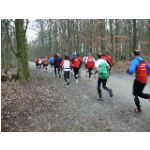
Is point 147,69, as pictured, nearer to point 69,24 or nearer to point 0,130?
point 0,130

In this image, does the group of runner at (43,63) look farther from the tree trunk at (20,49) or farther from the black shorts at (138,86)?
the black shorts at (138,86)

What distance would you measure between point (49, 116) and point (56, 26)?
43.1 metres

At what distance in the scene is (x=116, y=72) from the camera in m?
28.0

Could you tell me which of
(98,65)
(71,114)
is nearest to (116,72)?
(98,65)

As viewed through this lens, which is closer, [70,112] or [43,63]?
[70,112]

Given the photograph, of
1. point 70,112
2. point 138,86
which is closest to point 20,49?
point 70,112

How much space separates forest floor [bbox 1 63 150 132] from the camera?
360 inches

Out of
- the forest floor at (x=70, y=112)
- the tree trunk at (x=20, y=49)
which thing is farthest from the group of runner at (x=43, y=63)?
the forest floor at (x=70, y=112)

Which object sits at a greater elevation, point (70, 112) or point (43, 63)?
point (43, 63)

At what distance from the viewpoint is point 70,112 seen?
11.0m

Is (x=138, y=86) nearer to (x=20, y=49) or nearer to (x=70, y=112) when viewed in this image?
(x=70, y=112)

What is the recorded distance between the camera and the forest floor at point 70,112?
914 centimetres

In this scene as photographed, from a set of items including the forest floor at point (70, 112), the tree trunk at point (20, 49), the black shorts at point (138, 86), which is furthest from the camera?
the tree trunk at point (20, 49)

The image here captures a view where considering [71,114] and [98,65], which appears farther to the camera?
[98,65]
